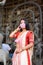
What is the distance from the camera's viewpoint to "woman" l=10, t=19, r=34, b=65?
446 centimetres

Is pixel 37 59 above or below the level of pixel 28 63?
below

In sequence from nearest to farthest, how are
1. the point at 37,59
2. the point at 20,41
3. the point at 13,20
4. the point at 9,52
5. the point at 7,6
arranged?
the point at 20,41 → the point at 9,52 → the point at 37,59 → the point at 13,20 → the point at 7,6

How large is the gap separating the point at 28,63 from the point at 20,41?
0.35 m

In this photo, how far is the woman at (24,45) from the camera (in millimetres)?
4457

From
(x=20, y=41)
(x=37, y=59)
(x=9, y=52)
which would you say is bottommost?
(x=37, y=59)

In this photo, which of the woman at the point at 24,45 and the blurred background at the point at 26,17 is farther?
the blurred background at the point at 26,17

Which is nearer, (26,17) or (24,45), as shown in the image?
(24,45)

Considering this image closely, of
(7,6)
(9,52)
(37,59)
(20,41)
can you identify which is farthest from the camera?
(7,6)

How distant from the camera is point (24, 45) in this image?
4465mm

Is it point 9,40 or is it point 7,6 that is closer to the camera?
point 9,40

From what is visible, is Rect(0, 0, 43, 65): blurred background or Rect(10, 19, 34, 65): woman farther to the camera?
Rect(0, 0, 43, 65): blurred background

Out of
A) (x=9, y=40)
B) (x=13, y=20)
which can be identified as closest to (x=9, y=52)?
(x=9, y=40)

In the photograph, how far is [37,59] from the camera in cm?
648

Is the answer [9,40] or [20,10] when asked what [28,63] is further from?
[20,10]
